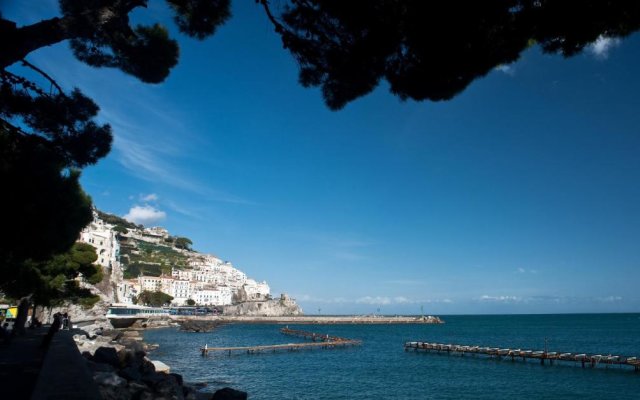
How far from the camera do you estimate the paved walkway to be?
8919mm

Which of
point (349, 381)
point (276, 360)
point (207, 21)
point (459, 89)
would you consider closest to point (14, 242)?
point (207, 21)

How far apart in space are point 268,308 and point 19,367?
160m

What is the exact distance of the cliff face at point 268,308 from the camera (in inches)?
5948

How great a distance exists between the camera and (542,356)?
39531 millimetres

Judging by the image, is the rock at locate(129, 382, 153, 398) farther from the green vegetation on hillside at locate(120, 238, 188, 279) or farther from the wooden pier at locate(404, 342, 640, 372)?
the green vegetation on hillside at locate(120, 238, 188, 279)

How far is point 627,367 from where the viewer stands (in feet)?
123

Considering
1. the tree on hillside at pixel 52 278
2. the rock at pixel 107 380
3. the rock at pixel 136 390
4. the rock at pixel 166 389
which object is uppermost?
the tree on hillside at pixel 52 278

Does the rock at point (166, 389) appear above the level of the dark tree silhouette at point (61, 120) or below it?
below

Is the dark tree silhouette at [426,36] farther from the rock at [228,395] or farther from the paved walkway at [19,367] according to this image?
the rock at [228,395]

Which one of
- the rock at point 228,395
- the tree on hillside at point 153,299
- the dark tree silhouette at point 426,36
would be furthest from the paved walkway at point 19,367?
the tree on hillside at point 153,299

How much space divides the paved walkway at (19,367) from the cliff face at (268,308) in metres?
134

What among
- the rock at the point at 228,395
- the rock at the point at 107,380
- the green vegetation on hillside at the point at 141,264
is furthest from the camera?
the green vegetation on hillside at the point at 141,264

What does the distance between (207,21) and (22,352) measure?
1386 centimetres

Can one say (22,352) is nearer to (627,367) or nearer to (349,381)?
(349,381)
